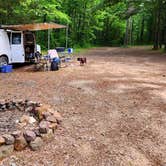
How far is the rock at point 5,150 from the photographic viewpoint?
3.73 m

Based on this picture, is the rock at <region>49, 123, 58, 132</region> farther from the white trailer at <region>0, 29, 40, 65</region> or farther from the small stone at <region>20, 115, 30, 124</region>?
the white trailer at <region>0, 29, 40, 65</region>

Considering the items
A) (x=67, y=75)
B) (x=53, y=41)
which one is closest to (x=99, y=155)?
(x=67, y=75)

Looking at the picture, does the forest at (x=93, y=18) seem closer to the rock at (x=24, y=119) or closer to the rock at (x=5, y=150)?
the rock at (x=24, y=119)

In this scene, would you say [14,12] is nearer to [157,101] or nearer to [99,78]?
[99,78]

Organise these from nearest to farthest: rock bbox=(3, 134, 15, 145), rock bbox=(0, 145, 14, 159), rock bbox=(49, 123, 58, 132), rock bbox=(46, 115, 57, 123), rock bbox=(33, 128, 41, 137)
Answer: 1. rock bbox=(0, 145, 14, 159)
2. rock bbox=(3, 134, 15, 145)
3. rock bbox=(33, 128, 41, 137)
4. rock bbox=(49, 123, 58, 132)
5. rock bbox=(46, 115, 57, 123)

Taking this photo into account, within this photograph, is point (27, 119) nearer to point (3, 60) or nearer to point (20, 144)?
point (20, 144)

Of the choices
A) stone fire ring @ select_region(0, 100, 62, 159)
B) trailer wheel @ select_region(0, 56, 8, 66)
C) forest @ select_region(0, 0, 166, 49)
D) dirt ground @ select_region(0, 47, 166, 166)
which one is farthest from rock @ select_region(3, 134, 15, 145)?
forest @ select_region(0, 0, 166, 49)

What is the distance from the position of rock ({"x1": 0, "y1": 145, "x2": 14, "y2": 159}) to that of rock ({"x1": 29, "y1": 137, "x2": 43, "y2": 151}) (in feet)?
0.87

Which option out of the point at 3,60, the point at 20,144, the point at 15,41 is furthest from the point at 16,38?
the point at 20,144

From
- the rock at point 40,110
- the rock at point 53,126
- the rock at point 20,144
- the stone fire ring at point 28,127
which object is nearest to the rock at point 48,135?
the stone fire ring at point 28,127

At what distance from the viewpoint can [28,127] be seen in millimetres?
4418

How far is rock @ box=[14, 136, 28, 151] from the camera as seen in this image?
3.90 meters

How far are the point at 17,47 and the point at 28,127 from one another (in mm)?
7766

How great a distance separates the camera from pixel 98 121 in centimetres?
505
